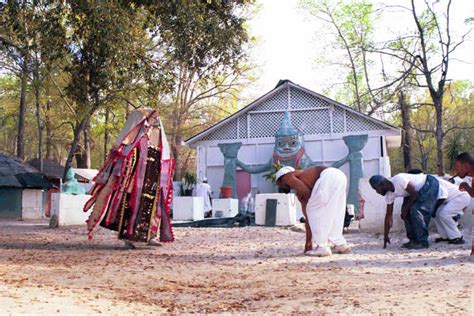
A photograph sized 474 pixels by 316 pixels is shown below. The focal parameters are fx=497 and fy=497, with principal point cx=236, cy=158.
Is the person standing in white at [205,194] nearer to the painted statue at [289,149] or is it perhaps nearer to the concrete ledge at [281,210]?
the painted statue at [289,149]

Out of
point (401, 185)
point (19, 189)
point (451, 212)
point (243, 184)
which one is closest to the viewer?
point (401, 185)

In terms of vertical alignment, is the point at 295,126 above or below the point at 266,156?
above

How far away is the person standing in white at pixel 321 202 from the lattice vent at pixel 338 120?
12916mm

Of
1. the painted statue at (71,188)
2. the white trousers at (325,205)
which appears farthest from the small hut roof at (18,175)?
the white trousers at (325,205)

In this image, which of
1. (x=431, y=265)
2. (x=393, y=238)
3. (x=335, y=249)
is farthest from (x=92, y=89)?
(x=431, y=265)

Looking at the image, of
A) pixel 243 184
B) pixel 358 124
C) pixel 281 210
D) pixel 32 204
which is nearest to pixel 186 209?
pixel 281 210

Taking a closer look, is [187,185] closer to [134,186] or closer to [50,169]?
[134,186]

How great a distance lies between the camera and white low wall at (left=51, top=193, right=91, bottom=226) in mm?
12914

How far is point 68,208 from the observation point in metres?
13.1

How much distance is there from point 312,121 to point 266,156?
2366 mm

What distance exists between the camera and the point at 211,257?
706 cm

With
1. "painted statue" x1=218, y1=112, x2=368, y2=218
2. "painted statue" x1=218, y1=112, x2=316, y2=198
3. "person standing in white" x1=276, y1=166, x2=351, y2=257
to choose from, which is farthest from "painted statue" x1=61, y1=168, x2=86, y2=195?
"person standing in white" x1=276, y1=166, x2=351, y2=257

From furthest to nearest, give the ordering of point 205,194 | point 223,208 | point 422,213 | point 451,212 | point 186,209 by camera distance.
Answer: point 205,194 → point 223,208 → point 186,209 → point 451,212 → point 422,213

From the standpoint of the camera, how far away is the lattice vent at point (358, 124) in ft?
63.6
